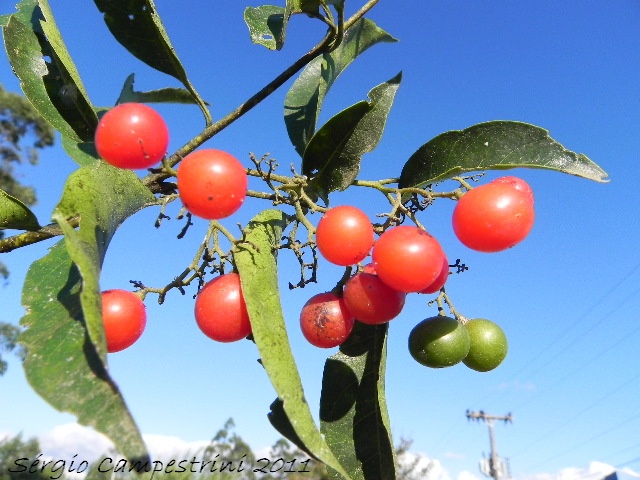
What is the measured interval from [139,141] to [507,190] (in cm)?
86

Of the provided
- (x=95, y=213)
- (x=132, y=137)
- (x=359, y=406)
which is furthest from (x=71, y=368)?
(x=359, y=406)

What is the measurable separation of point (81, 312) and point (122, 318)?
0.23m

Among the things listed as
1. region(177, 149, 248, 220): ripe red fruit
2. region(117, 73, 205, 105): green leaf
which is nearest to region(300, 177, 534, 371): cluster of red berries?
region(177, 149, 248, 220): ripe red fruit

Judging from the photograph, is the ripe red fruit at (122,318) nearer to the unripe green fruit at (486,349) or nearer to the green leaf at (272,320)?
the green leaf at (272,320)

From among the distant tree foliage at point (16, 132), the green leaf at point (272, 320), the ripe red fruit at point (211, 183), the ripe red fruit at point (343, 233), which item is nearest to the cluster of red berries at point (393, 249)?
the ripe red fruit at point (343, 233)

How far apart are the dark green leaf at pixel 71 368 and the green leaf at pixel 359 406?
80 cm

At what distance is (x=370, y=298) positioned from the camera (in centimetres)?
149

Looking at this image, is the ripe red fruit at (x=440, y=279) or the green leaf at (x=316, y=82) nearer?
the ripe red fruit at (x=440, y=279)

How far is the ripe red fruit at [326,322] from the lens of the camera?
5.11 ft

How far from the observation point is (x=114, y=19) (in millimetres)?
1706

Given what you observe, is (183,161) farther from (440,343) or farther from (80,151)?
(440,343)

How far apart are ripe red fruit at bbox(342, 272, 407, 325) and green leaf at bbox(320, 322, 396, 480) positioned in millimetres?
293

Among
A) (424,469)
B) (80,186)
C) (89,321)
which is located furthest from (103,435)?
(424,469)

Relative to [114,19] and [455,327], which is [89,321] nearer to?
[114,19]
